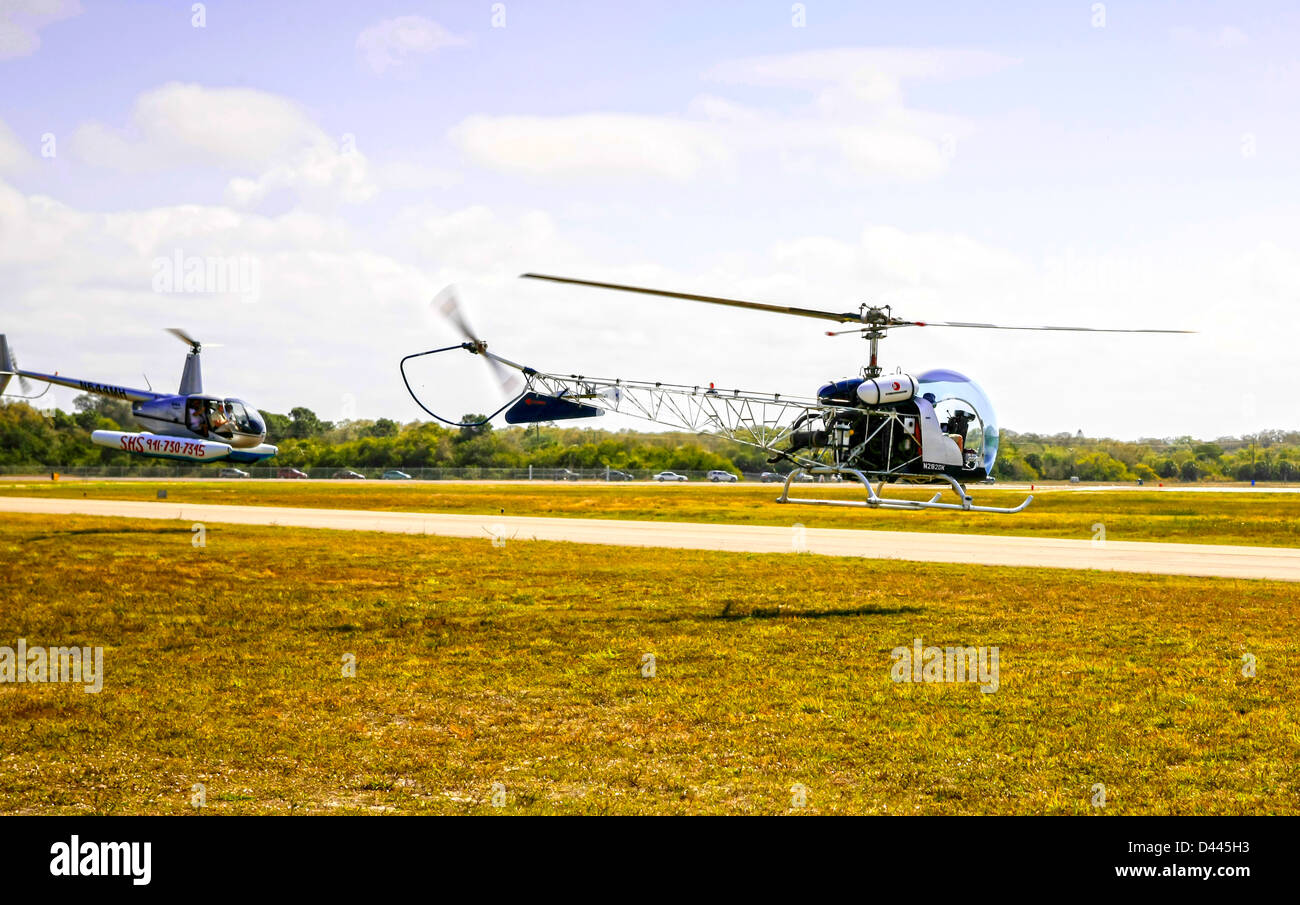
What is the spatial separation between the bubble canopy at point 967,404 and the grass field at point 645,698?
132 inches

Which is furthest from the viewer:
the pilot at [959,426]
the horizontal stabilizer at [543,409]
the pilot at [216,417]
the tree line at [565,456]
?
the tree line at [565,456]

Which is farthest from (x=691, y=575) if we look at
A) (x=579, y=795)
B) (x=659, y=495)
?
(x=659, y=495)

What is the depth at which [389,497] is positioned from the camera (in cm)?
6925

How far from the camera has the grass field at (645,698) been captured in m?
10.3

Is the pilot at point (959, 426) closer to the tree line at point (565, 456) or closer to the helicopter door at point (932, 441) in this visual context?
the helicopter door at point (932, 441)

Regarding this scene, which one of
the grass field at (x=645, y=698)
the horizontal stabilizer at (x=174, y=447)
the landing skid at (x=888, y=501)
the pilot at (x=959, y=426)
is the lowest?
the grass field at (x=645, y=698)

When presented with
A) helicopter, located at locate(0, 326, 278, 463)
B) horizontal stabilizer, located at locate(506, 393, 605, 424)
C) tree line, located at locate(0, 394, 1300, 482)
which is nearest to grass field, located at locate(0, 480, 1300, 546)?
horizontal stabilizer, located at locate(506, 393, 605, 424)

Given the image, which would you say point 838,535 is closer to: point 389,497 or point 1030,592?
point 1030,592

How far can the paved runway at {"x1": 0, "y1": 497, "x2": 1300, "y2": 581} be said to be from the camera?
1206 inches

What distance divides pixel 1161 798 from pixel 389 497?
207 feet

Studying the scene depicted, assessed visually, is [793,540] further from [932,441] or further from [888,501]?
[888,501]

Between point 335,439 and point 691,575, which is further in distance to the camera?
point 335,439

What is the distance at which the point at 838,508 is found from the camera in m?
60.6

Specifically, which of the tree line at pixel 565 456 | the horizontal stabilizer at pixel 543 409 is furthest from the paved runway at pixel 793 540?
the tree line at pixel 565 456
